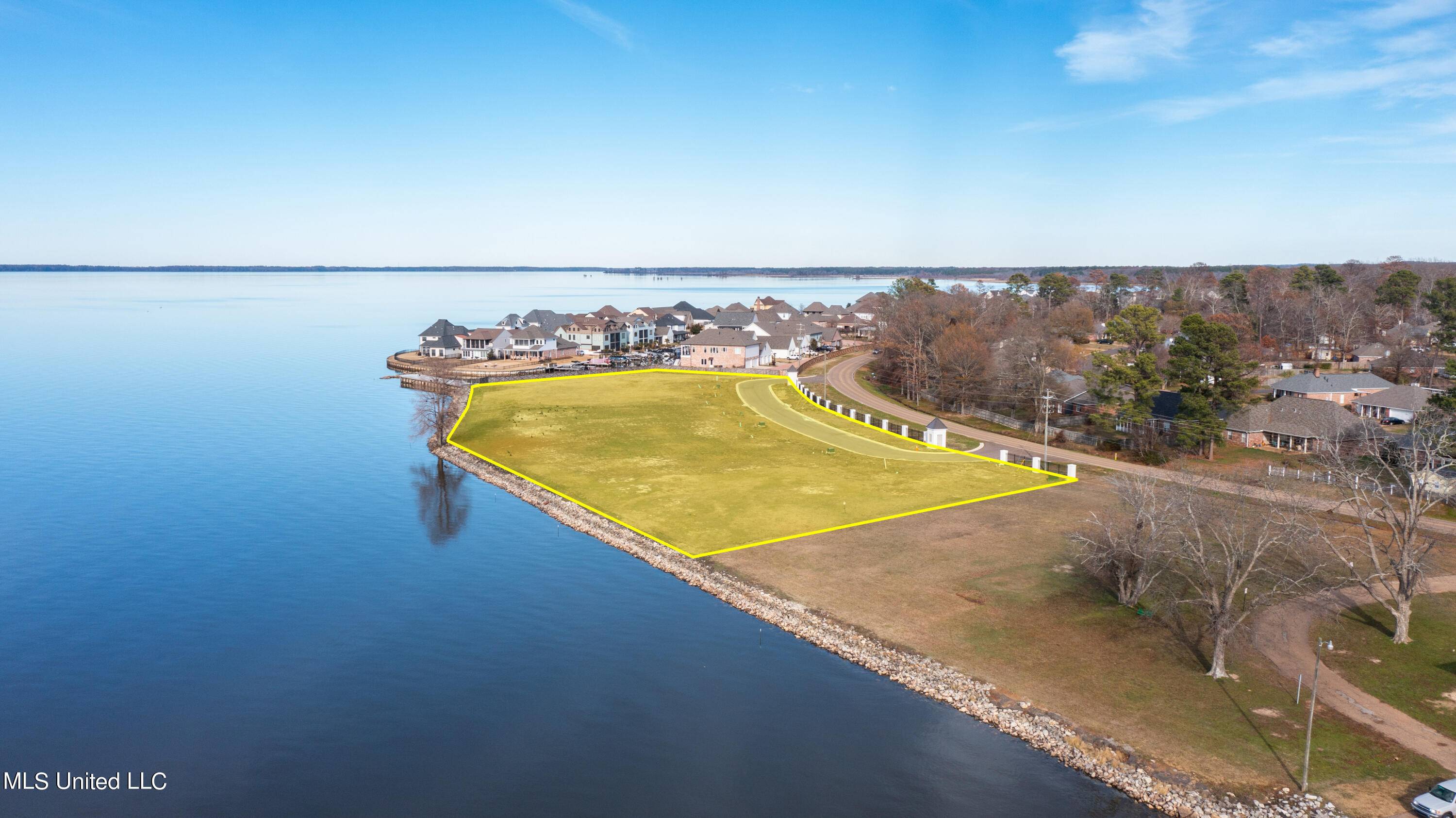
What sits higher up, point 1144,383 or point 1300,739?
point 1144,383

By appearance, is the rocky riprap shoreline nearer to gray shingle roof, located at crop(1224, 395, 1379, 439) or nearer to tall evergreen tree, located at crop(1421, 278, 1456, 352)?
gray shingle roof, located at crop(1224, 395, 1379, 439)

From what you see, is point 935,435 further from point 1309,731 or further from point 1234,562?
point 1309,731

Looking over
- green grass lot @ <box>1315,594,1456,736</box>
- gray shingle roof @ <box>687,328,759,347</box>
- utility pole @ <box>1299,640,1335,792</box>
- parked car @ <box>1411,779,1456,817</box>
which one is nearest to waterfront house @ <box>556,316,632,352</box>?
gray shingle roof @ <box>687,328,759,347</box>

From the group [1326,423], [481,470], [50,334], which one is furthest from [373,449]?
[50,334]

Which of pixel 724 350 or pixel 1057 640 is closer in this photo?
pixel 1057 640

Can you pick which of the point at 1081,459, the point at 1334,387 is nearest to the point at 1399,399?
the point at 1334,387

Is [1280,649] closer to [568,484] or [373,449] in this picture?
[568,484]
